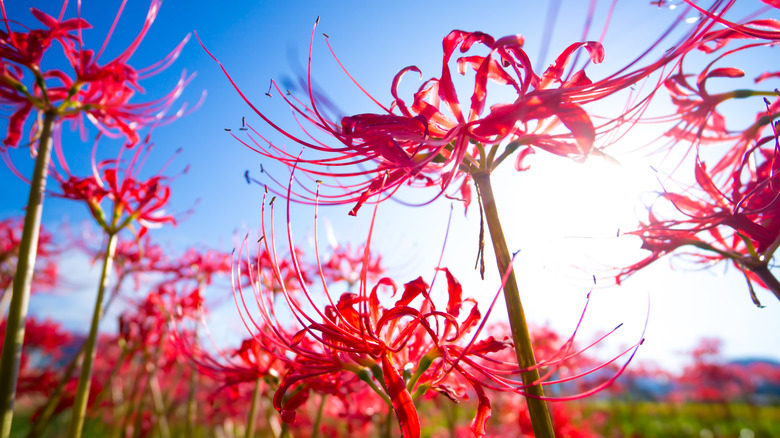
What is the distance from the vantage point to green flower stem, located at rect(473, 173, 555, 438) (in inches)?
36.9

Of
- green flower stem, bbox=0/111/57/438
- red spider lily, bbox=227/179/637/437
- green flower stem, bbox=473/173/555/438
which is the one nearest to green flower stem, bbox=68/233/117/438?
green flower stem, bbox=0/111/57/438

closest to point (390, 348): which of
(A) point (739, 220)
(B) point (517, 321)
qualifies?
(B) point (517, 321)

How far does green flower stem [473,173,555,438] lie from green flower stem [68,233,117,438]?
5.78 feet

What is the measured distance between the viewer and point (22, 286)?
62.1 inches

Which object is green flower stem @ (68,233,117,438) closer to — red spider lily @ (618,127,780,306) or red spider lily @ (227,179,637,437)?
red spider lily @ (227,179,637,437)

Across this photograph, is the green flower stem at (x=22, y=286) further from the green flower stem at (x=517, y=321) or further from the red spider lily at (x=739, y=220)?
the red spider lily at (x=739, y=220)

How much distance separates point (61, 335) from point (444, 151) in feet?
22.6

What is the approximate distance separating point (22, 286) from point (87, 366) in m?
0.42

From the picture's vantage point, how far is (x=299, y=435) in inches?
219

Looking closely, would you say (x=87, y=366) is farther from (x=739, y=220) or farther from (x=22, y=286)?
(x=739, y=220)

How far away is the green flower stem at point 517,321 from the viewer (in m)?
0.94

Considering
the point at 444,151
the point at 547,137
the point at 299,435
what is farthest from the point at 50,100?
the point at 299,435

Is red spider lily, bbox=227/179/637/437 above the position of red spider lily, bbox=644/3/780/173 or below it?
below

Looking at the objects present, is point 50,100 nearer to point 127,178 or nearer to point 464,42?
point 127,178
